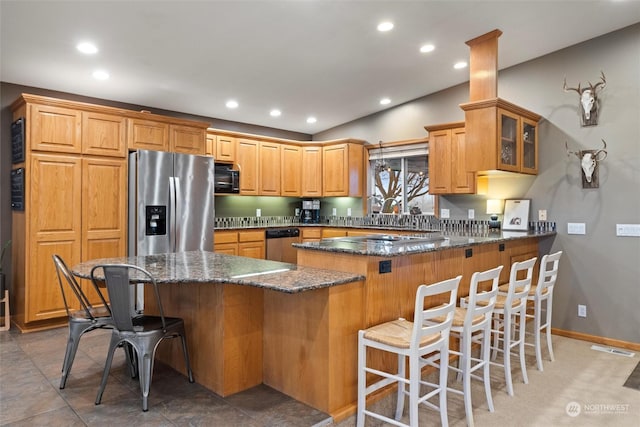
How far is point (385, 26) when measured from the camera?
3686mm

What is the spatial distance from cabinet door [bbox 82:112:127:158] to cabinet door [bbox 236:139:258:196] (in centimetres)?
177

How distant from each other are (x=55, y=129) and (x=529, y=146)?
4990mm

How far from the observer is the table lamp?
4.83 metres

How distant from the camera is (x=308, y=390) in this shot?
7.87 feet

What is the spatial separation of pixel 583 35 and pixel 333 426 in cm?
438

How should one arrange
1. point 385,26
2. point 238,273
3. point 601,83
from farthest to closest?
point 601,83 → point 385,26 → point 238,273

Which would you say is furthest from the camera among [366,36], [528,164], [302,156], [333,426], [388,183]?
[302,156]

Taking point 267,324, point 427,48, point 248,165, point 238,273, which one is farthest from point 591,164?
point 248,165

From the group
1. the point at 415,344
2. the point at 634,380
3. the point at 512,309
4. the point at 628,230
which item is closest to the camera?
the point at 415,344

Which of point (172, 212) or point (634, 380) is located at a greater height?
point (172, 212)

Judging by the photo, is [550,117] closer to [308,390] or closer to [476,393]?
[476,393]

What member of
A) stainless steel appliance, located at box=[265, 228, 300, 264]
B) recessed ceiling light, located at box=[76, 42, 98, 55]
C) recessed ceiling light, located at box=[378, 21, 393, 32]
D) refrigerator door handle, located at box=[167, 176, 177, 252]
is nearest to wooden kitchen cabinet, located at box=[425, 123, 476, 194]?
recessed ceiling light, located at box=[378, 21, 393, 32]

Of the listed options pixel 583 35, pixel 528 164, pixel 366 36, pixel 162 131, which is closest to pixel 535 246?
pixel 528 164

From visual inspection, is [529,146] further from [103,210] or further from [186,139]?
[103,210]
